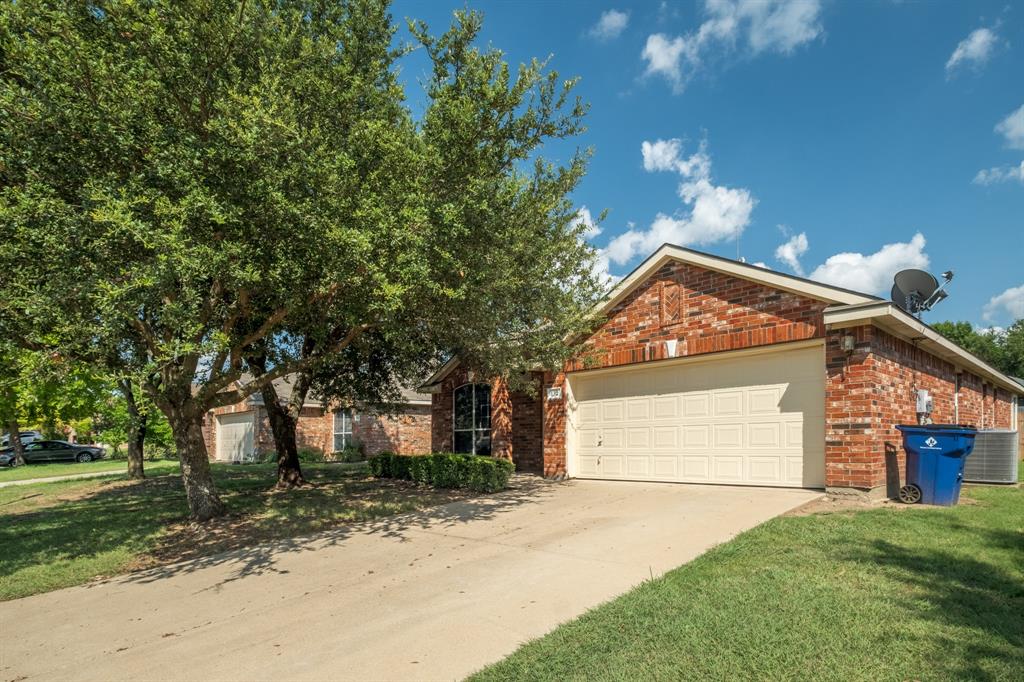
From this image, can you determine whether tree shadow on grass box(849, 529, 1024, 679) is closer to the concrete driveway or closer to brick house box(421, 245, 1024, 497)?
the concrete driveway

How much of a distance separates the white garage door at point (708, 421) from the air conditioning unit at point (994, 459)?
371cm

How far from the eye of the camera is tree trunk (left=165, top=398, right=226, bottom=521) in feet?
29.5

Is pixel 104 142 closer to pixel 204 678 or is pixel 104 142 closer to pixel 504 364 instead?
pixel 204 678

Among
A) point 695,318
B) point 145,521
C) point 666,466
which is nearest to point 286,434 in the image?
point 145,521

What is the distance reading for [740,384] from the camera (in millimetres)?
10477

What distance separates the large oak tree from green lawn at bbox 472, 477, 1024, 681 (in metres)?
3.85

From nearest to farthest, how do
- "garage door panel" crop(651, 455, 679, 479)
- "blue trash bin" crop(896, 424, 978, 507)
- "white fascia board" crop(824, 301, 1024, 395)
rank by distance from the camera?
"blue trash bin" crop(896, 424, 978, 507) → "white fascia board" crop(824, 301, 1024, 395) → "garage door panel" crop(651, 455, 679, 479)

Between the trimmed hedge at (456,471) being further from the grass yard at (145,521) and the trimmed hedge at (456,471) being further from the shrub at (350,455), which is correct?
the shrub at (350,455)

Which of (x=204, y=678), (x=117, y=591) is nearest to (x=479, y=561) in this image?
(x=204, y=678)

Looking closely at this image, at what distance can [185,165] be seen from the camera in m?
5.90

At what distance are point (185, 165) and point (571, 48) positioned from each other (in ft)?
26.0

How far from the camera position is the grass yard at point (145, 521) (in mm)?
7051

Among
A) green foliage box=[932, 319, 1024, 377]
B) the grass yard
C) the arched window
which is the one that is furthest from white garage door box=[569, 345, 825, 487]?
green foliage box=[932, 319, 1024, 377]

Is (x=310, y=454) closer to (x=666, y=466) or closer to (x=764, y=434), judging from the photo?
(x=666, y=466)
